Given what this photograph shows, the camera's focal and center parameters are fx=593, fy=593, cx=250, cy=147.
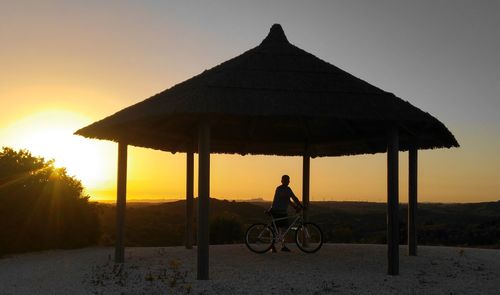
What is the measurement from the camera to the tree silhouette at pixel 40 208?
1773 cm

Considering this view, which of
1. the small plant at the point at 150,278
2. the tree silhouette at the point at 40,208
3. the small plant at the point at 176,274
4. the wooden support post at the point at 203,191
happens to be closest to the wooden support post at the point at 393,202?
the wooden support post at the point at 203,191

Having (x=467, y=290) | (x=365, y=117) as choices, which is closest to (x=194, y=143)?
(x=365, y=117)

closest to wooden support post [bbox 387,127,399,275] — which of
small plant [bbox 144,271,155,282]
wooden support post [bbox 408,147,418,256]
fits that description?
wooden support post [bbox 408,147,418,256]

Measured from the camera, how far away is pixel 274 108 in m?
12.1

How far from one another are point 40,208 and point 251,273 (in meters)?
8.79

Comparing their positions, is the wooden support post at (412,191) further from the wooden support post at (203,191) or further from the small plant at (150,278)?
the small plant at (150,278)

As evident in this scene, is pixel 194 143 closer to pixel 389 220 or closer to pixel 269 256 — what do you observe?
pixel 269 256

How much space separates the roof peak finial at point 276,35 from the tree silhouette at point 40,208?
27.1ft

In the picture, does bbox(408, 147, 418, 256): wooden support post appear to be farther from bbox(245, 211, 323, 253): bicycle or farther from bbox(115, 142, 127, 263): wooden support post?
bbox(115, 142, 127, 263): wooden support post

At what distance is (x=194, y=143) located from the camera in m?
17.9

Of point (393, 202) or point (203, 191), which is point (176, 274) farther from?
point (393, 202)

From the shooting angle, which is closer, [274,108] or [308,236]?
[274,108]

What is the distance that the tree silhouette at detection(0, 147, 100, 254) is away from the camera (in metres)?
17.7

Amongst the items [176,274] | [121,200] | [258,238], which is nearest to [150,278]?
[176,274]
